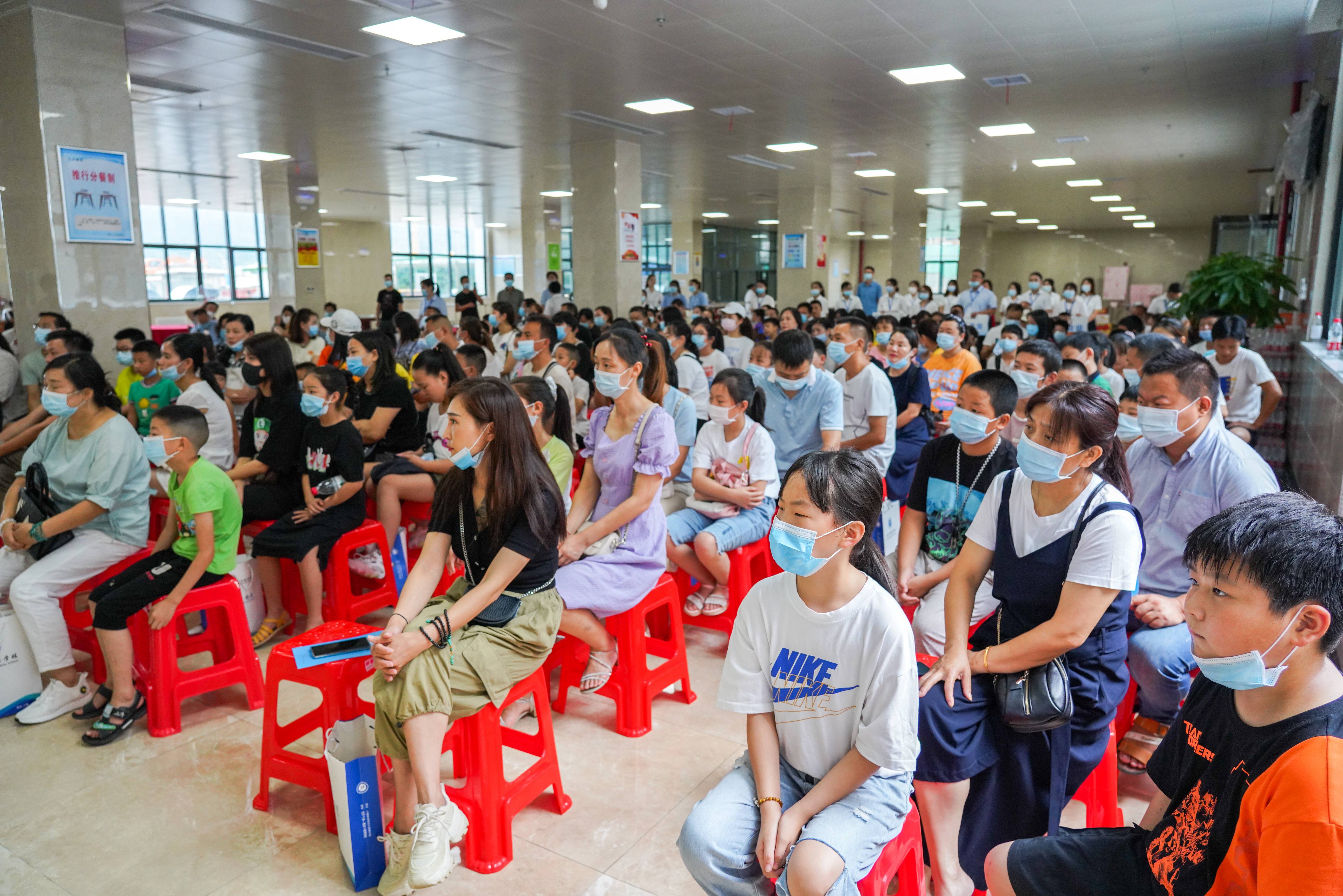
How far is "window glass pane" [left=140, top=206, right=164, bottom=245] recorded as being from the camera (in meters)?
18.3

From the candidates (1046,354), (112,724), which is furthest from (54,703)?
(1046,354)

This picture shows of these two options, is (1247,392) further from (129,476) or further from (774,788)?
(129,476)

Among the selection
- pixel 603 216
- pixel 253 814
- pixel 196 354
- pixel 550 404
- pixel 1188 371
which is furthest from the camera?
pixel 603 216

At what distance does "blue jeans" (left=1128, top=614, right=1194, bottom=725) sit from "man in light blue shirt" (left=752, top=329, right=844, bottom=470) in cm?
172

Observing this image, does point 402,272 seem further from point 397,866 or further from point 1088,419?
point 1088,419

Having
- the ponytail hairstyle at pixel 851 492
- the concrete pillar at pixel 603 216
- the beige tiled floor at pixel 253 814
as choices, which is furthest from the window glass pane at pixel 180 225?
the ponytail hairstyle at pixel 851 492

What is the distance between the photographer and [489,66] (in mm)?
6836

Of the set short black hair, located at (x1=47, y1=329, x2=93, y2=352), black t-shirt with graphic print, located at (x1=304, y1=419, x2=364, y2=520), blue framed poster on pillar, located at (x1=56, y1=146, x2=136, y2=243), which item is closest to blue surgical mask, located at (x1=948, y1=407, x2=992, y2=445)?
black t-shirt with graphic print, located at (x1=304, y1=419, x2=364, y2=520)

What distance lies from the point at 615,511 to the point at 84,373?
214cm

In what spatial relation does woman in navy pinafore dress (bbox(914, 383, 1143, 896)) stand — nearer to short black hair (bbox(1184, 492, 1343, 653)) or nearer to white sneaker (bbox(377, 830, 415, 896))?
short black hair (bbox(1184, 492, 1343, 653))

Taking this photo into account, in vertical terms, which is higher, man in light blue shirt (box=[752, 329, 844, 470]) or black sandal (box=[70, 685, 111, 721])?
man in light blue shirt (box=[752, 329, 844, 470])

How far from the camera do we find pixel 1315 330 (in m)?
5.81

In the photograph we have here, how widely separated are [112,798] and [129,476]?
49.9 inches

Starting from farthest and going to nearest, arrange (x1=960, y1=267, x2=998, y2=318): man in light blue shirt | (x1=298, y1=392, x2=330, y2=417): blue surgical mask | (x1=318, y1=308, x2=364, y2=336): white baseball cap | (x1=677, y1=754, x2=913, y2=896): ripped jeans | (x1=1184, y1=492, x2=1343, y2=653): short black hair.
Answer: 1. (x1=960, y1=267, x2=998, y2=318): man in light blue shirt
2. (x1=318, y1=308, x2=364, y2=336): white baseball cap
3. (x1=298, y1=392, x2=330, y2=417): blue surgical mask
4. (x1=677, y1=754, x2=913, y2=896): ripped jeans
5. (x1=1184, y1=492, x2=1343, y2=653): short black hair
